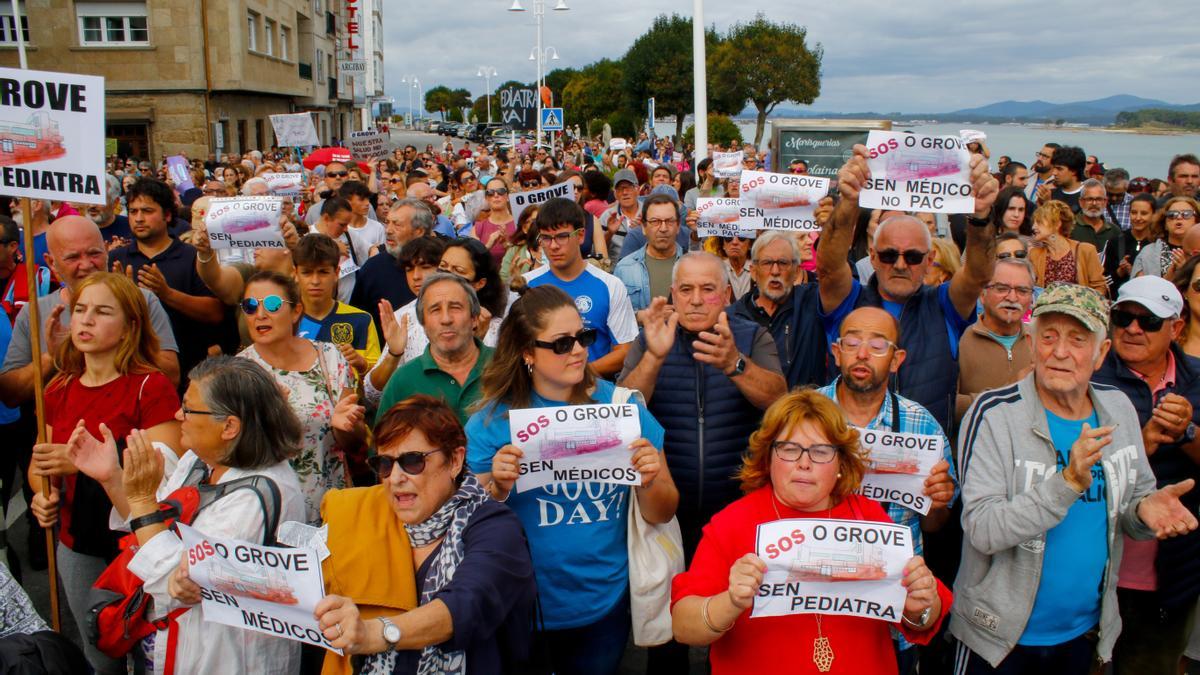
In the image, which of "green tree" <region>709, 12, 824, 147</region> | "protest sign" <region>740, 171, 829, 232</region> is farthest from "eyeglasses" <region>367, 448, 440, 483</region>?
"green tree" <region>709, 12, 824, 147</region>

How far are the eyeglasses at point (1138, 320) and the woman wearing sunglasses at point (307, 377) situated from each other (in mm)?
3263

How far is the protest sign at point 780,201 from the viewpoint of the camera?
239 inches

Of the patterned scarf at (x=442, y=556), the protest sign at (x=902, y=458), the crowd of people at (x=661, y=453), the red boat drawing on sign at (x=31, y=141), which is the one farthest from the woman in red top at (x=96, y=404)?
the protest sign at (x=902, y=458)

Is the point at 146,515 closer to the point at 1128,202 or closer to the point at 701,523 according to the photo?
the point at 701,523

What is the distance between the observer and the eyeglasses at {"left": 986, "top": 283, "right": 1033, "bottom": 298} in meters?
4.45

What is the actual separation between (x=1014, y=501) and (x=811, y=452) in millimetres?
772

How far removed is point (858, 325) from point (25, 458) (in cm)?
510

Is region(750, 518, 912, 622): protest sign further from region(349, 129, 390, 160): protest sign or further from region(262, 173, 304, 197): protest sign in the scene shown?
region(349, 129, 390, 160): protest sign

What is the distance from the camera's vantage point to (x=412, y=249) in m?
5.77

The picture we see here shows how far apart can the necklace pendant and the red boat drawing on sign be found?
14.2ft

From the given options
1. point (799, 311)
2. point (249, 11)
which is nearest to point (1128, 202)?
point (799, 311)

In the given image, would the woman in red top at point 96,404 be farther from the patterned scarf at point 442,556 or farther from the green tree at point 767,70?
the green tree at point 767,70

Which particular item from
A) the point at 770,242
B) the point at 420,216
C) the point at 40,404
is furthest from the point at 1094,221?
the point at 40,404

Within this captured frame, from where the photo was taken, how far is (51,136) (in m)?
4.64
